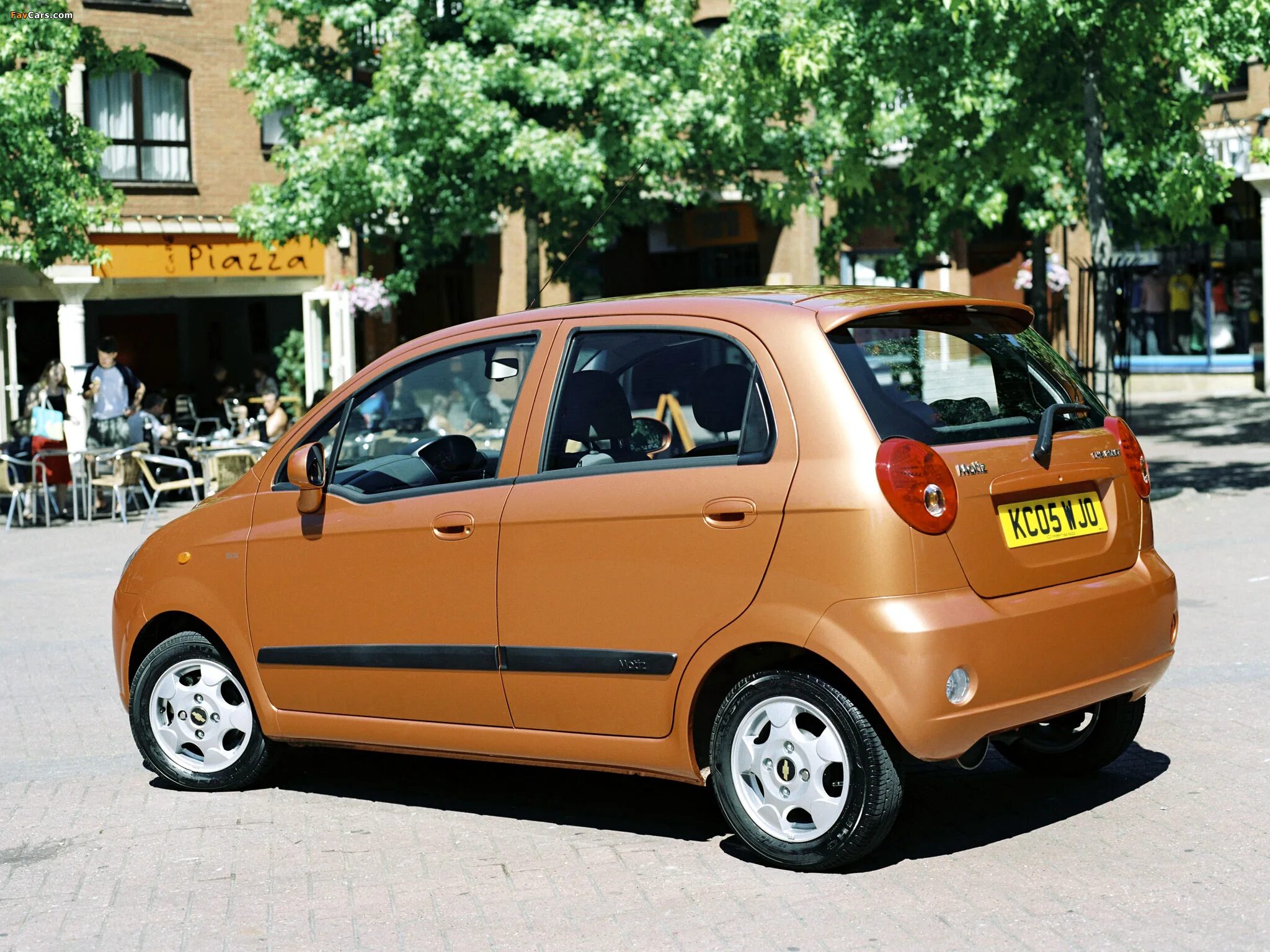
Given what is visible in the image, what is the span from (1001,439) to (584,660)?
1.38m

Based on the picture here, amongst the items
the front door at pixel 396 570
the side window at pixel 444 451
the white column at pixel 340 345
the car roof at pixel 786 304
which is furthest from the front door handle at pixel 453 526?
the white column at pixel 340 345

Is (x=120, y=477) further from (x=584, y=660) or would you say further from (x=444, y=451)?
(x=584, y=660)

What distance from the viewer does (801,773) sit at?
4.80 meters

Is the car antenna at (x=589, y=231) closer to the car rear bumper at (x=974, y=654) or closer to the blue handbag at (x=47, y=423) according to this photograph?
the car rear bumper at (x=974, y=654)

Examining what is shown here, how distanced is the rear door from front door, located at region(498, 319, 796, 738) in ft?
1.16

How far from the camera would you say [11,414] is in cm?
2705

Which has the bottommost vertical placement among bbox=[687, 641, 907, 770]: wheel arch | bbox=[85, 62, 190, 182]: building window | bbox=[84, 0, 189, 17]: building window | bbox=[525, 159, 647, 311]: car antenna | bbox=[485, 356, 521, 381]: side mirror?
bbox=[687, 641, 907, 770]: wheel arch

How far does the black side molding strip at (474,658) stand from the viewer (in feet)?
16.5

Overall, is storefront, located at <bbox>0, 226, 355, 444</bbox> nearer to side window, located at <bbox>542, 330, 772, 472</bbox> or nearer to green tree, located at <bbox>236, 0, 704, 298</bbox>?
green tree, located at <bbox>236, 0, 704, 298</bbox>

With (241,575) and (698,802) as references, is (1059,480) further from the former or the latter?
(241,575)

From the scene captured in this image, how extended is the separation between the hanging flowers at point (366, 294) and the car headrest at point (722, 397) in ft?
66.3

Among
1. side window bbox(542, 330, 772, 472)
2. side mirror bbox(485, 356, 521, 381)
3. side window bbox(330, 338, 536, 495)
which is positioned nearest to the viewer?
side window bbox(542, 330, 772, 472)

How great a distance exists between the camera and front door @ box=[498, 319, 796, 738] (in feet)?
15.9

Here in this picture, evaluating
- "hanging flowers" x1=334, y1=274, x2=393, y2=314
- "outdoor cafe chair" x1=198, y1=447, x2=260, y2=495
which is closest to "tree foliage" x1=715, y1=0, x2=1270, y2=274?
"outdoor cafe chair" x1=198, y1=447, x2=260, y2=495
